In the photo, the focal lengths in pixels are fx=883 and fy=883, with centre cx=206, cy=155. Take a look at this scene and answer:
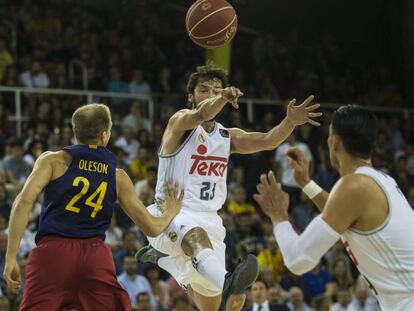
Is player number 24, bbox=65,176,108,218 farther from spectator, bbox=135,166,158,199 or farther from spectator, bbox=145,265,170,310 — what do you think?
spectator, bbox=135,166,158,199

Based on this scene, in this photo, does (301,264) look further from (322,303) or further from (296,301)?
(322,303)

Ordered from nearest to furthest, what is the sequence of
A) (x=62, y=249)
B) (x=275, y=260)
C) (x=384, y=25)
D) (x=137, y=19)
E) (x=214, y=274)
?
(x=62, y=249) < (x=214, y=274) < (x=275, y=260) < (x=137, y=19) < (x=384, y=25)

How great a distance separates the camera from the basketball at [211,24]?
759cm

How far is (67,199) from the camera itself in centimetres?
588

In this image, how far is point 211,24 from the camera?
759 centimetres

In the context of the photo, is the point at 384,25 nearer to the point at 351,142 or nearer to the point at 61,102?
the point at 61,102

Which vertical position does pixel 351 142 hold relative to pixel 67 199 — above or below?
above

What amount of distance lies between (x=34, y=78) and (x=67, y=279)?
10.1 m

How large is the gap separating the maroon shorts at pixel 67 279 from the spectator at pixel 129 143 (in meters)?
8.66

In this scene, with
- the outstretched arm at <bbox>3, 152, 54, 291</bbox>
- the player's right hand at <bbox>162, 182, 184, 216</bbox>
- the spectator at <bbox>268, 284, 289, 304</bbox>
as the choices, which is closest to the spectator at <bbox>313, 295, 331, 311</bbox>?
the spectator at <bbox>268, 284, 289, 304</bbox>

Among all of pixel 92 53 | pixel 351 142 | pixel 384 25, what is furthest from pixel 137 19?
pixel 351 142

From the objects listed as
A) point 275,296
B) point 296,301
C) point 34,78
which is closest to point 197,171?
point 275,296

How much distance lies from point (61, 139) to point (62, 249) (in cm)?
785

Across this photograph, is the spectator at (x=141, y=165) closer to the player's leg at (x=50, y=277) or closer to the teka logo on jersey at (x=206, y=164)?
the teka logo on jersey at (x=206, y=164)
